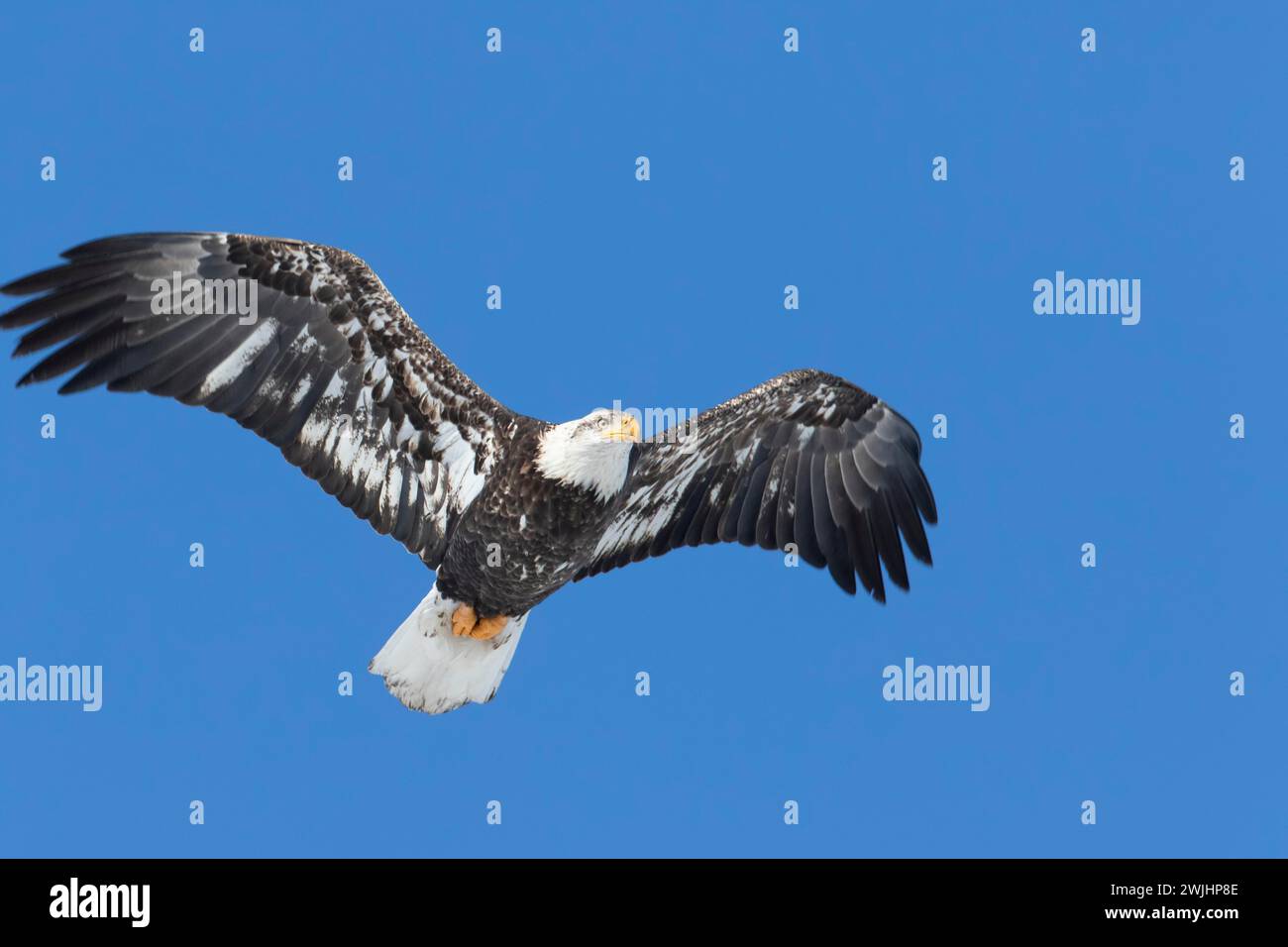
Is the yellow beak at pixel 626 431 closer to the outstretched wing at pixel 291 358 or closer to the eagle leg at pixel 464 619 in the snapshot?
the outstretched wing at pixel 291 358

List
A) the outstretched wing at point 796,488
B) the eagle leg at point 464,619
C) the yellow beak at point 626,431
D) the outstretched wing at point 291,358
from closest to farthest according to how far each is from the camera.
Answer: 1. the yellow beak at point 626,431
2. the outstretched wing at point 291,358
3. the eagle leg at point 464,619
4. the outstretched wing at point 796,488

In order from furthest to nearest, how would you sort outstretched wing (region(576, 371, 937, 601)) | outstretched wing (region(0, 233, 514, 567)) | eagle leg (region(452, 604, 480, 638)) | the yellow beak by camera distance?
outstretched wing (region(576, 371, 937, 601)) < eagle leg (region(452, 604, 480, 638)) < outstretched wing (region(0, 233, 514, 567)) < the yellow beak

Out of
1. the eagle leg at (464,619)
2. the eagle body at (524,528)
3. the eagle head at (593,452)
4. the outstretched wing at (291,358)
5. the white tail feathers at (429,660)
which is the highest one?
the outstretched wing at (291,358)

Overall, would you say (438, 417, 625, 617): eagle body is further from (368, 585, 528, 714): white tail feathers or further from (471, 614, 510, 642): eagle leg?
(368, 585, 528, 714): white tail feathers

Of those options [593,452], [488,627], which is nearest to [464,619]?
[488,627]

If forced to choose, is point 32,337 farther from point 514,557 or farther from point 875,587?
point 875,587

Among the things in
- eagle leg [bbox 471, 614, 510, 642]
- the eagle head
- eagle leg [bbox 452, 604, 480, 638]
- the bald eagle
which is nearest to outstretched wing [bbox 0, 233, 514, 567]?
the bald eagle

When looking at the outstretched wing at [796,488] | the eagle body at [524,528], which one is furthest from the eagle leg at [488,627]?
the outstretched wing at [796,488]
